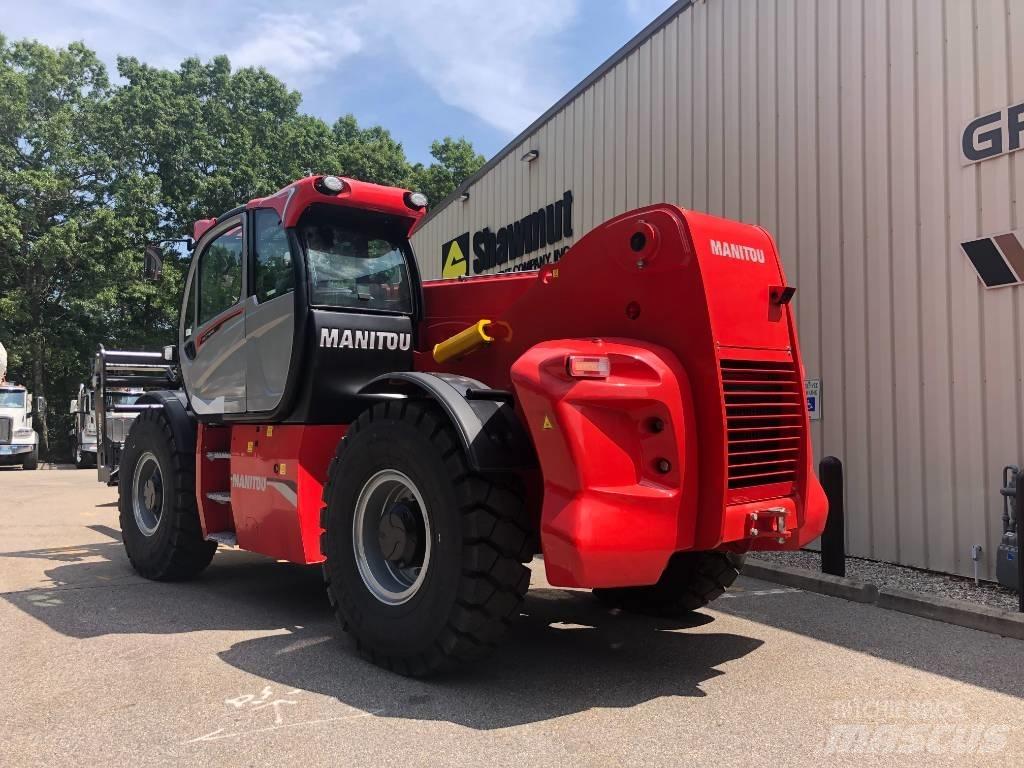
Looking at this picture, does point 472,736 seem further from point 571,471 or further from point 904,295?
point 904,295

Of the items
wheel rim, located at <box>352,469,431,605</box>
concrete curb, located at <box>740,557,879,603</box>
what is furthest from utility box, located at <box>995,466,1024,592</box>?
wheel rim, located at <box>352,469,431,605</box>

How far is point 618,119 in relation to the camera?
10539 mm

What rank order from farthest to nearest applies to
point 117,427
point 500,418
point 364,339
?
point 117,427 → point 364,339 → point 500,418

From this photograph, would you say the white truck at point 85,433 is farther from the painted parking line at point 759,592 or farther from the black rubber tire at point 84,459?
the painted parking line at point 759,592

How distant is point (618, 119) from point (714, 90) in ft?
6.06

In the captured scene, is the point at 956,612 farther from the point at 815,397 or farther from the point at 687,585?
the point at 815,397

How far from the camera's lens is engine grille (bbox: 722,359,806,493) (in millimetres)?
3822

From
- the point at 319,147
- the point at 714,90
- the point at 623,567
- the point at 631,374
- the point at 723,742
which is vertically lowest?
the point at 723,742

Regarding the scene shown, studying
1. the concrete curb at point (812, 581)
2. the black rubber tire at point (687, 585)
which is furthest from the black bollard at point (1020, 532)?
the black rubber tire at point (687, 585)

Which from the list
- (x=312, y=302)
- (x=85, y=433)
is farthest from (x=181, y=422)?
(x=85, y=433)

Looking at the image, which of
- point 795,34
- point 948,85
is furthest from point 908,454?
point 795,34

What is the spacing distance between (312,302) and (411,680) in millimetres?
2472

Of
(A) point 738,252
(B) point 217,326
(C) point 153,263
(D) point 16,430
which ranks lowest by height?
(D) point 16,430

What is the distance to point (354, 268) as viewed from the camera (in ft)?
18.1
